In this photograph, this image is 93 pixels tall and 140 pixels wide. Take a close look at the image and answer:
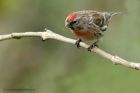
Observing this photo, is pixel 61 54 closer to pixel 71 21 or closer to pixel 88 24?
pixel 88 24

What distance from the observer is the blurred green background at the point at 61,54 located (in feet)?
33.9

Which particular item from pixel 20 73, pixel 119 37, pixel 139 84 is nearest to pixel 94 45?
pixel 139 84

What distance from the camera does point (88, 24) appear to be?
8.80 m

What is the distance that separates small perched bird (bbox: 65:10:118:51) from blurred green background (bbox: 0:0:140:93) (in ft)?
4.28

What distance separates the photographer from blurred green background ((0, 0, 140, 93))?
10.3 metres

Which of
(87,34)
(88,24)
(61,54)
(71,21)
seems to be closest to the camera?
(71,21)

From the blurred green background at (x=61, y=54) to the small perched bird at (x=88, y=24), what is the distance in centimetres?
131

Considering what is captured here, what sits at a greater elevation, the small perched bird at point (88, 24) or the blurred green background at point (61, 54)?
the blurred green background at point (61, 54)

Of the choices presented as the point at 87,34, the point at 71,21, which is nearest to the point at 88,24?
the point at 87,34

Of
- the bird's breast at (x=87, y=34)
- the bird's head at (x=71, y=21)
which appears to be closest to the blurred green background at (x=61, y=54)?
the bird's breast at (x=87, y=34)

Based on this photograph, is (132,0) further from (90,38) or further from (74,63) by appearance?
(90,38)

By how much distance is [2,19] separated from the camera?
11781 mm

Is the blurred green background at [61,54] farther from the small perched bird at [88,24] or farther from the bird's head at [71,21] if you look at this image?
the bird's head at [71,21]

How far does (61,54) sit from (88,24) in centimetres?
306
